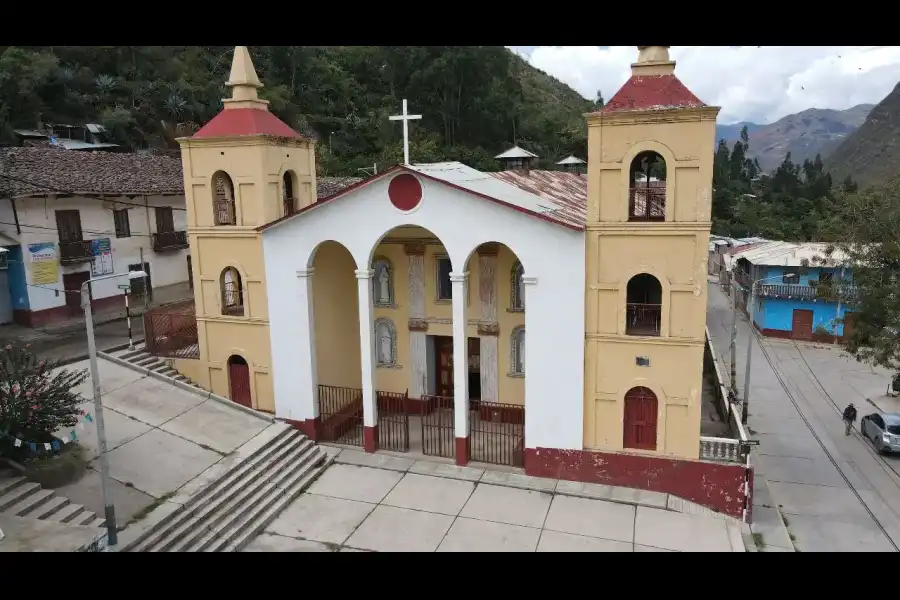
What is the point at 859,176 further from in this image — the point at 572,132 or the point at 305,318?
the point at 305,318

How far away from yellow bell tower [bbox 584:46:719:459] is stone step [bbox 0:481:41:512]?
37.7 ft

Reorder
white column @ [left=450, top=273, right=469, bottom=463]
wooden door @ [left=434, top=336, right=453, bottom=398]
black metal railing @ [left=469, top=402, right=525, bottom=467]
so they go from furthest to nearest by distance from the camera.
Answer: wooden door @ [left=434, top=336, right=453, bottom=398], black metal railing @ [left=469, top=402, right=525, bottom=467], white column @ [left=450, top=273, right=469, bottom=463]

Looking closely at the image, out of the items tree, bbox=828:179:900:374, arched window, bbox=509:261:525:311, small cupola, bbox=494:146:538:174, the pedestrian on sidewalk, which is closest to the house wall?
arched window, bbox=509:261:525:311

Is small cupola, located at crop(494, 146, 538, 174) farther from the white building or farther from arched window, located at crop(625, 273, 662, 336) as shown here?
the white building

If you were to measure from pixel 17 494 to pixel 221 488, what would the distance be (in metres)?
3.76

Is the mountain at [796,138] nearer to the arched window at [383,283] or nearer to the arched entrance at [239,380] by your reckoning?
the arched window at [383,283]

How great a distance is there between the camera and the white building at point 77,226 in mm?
23141

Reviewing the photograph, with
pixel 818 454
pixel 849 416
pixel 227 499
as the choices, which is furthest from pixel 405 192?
pixel 849 416

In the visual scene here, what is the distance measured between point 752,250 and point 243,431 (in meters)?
33.8

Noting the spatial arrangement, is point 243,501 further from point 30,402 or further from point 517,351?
point 517,351

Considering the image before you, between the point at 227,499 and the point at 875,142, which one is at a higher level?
the point at 875,142

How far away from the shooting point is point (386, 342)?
65.9 ft

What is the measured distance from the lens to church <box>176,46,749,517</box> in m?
14.7
